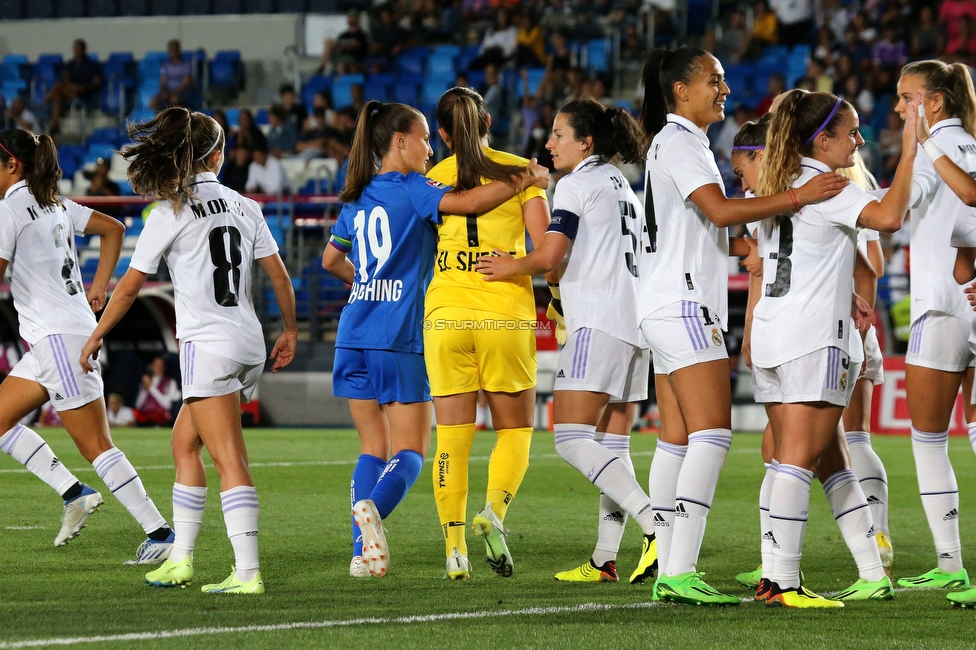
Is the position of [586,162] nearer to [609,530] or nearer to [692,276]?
[692,276]

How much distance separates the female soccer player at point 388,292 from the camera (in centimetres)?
573

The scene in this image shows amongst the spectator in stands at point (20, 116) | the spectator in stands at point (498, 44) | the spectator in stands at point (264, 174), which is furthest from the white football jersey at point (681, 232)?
the spectator in stands at point (20, 116)

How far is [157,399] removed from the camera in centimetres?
1636

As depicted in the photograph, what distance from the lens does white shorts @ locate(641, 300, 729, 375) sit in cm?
483

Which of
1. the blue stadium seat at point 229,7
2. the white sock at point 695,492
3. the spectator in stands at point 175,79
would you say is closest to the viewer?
the white sock at point 695,492

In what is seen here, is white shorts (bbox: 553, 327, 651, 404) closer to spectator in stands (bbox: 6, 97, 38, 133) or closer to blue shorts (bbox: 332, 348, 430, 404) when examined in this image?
blue shorts (bbox: 332, 348, 430, 404)

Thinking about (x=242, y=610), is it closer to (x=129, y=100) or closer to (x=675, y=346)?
(x=675, y=346)

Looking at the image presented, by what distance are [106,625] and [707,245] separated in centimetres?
257

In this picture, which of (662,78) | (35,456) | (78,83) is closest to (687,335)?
(662,78)

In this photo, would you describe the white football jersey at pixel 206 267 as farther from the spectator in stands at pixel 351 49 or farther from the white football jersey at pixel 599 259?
the spectator in stands at pixel 351 49

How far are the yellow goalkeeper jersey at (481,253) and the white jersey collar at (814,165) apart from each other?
3.83 ft

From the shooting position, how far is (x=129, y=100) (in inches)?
939

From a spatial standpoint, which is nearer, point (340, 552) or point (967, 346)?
point (967, 346)

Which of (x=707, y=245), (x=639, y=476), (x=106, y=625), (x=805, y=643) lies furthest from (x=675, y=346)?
(x=639, y=476)
